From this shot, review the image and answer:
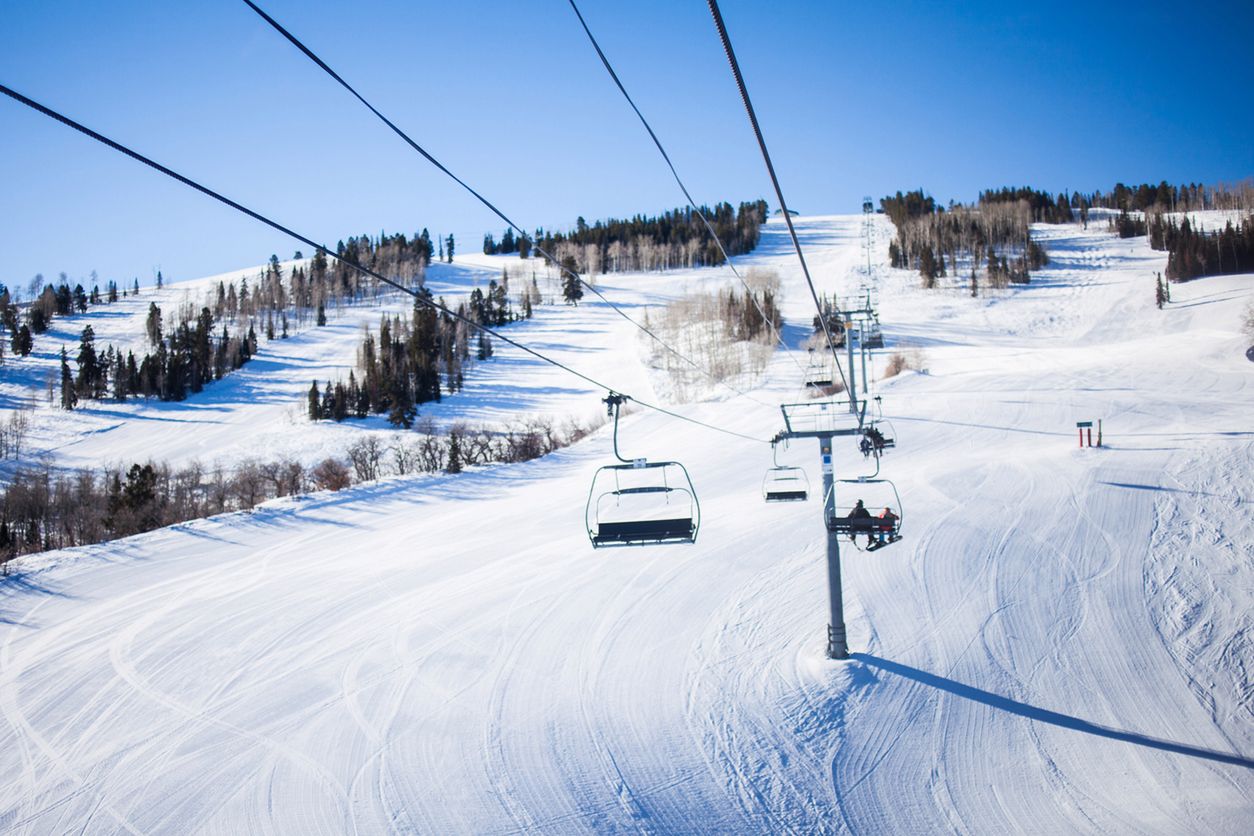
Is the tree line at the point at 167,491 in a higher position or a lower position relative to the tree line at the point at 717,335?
lower

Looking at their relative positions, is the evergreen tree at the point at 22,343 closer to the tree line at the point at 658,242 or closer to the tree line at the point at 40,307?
the tree line at the point at 40,307

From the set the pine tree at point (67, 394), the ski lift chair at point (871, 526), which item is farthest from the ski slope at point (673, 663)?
the pine tree at point (67, 394)

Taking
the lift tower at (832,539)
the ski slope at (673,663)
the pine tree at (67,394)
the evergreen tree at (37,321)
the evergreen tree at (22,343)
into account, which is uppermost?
the evergreen tree at (37,321)

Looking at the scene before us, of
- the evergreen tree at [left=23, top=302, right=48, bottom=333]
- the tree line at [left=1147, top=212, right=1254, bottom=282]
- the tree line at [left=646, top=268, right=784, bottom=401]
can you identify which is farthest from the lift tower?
the evergreen tree at [left=23, top=302, right=48, bottom=333]

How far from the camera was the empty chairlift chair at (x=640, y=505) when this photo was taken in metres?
8.65

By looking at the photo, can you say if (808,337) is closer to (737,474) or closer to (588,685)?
(737,474)

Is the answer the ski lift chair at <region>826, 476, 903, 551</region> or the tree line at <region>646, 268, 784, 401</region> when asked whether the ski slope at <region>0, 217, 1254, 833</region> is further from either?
the tree line at <region>646, 268, 784, 401</region>

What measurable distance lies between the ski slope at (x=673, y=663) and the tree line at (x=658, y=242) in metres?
85.0

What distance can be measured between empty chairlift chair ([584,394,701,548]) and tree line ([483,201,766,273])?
262 feet

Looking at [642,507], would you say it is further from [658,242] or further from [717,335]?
[658,242]

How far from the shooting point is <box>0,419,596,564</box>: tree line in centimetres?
2450

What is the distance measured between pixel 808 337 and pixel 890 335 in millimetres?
6903

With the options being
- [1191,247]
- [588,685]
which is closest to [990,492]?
[588,685]

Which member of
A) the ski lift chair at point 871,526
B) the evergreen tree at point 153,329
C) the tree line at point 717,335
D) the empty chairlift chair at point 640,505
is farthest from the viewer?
the evergreen tree at point 153,329
